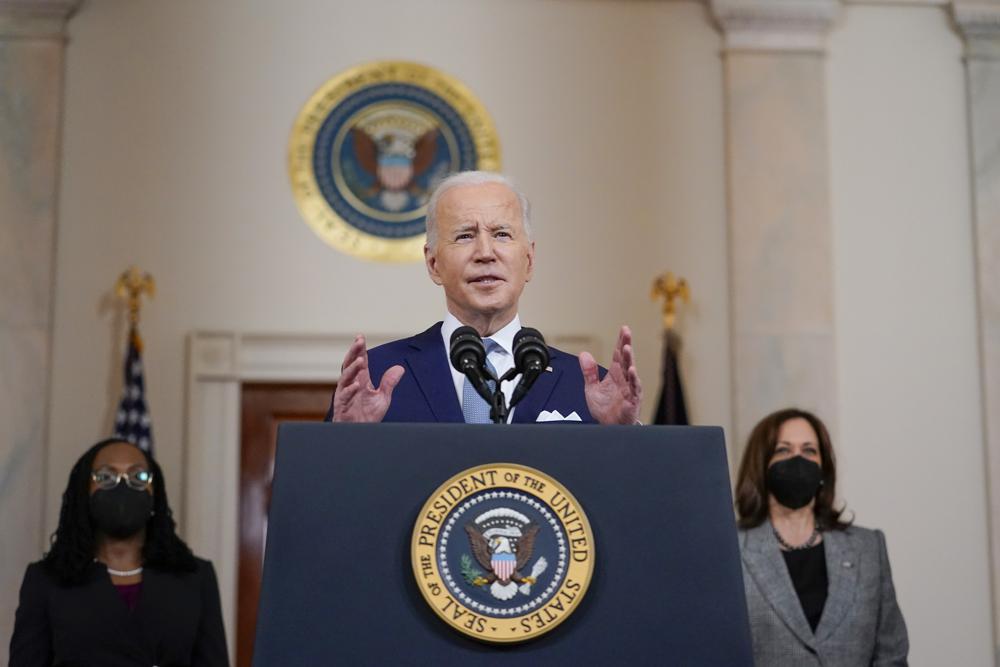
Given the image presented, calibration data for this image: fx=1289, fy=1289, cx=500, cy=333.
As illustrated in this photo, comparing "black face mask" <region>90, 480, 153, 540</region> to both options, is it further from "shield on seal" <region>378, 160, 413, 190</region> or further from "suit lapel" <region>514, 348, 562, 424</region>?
"shield on seal" <region>378, 160, 413, 190</region>

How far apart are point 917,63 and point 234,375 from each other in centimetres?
417

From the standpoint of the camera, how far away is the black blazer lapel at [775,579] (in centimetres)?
404

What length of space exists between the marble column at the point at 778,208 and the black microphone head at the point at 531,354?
4835 millimetres

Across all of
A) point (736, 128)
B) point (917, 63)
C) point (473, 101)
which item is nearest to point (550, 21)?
point (473, 101)

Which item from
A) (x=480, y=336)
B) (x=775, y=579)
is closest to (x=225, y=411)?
(x=775, y=579)

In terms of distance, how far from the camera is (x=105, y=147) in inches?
271

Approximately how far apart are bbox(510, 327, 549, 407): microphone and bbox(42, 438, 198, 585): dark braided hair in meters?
2.62

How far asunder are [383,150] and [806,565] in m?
3.77

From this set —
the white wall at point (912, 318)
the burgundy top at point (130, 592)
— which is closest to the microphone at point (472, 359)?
the burgundy top at point (130, 592)

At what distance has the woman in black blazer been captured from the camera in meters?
4.11

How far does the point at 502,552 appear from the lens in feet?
5.79

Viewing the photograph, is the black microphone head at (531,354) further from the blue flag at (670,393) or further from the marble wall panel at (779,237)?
the marble wall panel at (779,237)

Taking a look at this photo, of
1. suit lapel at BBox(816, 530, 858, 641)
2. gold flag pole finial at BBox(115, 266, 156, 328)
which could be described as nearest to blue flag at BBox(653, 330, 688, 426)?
suit lapel at BBox(816, 530, 858, 641)

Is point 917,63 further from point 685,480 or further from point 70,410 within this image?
point 685,480
